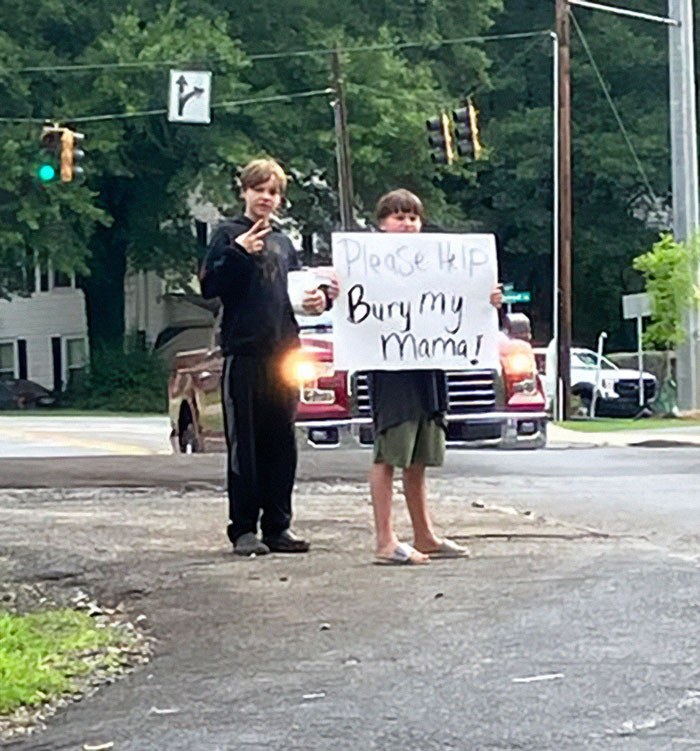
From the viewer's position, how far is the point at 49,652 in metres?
6.89

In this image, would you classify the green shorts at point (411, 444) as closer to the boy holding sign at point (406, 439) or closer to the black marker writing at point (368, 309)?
the boy holding sign at point (406, 439)

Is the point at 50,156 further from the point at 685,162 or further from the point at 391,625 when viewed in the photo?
the point at 391,625

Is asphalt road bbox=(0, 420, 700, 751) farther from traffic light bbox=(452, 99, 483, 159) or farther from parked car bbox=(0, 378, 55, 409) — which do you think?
parked car bbox=(0, 378, 55, 409)

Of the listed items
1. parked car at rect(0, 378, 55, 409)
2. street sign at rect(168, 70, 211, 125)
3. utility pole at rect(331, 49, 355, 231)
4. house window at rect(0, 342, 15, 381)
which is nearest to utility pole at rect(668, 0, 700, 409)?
street sign at rect(168, 70, 211, 125)

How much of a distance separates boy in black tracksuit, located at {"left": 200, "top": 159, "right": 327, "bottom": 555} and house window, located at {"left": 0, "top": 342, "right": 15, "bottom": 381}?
62.9m

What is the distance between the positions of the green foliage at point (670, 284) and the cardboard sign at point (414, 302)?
26122mm

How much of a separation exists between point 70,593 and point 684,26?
29.0m

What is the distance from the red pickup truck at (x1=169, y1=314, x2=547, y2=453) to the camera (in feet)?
56.0

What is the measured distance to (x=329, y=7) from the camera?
5209 centimetres

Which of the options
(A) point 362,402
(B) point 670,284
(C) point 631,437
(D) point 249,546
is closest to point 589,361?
(B) point 670,284

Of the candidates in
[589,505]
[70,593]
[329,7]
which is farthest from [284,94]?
[70,593]

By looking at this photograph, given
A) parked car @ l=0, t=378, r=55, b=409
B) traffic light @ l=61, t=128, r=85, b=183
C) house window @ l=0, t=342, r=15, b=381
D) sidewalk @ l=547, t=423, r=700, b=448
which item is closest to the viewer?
sidewalk @ l=547, t=423, r=700, b=448

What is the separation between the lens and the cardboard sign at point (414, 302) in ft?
31.1

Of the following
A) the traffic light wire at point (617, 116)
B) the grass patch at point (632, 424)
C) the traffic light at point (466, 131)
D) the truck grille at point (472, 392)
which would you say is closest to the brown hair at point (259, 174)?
the truck grille at point (472, 392)
